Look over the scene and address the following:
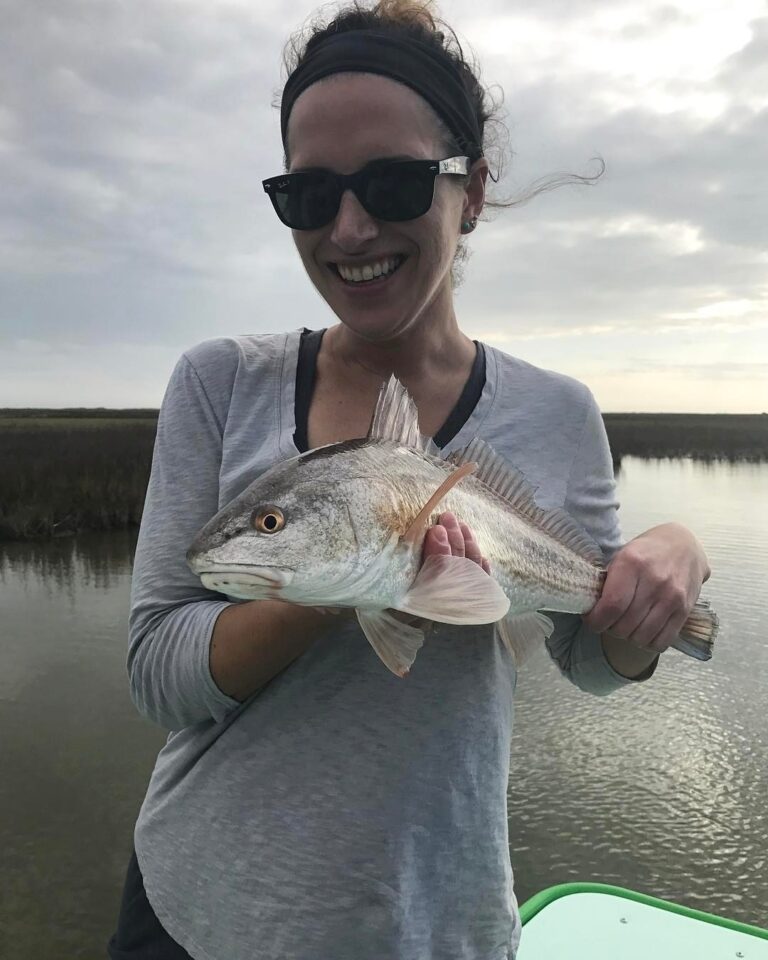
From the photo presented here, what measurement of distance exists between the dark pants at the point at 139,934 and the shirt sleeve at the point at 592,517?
4.21 ft

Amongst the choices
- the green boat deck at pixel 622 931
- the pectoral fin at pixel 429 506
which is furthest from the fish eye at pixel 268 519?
the green boat deck at pixel 622 931

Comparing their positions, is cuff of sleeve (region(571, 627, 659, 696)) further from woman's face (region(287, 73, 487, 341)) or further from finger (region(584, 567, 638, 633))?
woman's face (region(287, 73, 487, 341))

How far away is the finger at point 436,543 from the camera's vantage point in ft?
5.31

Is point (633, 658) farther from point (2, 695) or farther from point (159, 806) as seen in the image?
point (2, 695)

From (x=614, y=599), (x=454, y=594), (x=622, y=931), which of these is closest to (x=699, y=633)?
(x=614, y=599)

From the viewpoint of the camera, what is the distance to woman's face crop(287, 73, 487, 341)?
5.85 ft

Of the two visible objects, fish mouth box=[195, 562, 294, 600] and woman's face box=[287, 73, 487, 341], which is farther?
woman's face box=[287, 73, 487, 341]

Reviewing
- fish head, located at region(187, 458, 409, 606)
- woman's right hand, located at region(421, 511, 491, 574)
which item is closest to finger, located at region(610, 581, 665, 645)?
woman's right hand, located at region(421, 511, 491, 574)

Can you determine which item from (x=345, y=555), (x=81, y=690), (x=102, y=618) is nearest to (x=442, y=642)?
(x=345, y=555)

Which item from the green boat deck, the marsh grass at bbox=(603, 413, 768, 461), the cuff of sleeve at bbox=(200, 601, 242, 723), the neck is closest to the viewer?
the cuff of sleeve at bbox=(200, 601, 242, 723)

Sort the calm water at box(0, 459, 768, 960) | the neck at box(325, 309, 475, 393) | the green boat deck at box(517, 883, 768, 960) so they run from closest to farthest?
the neck at box(325, 309, 475, 393), the green boat deck at box(517, 883, 768, 960), the calm water at box(0, 459, 768, 960)

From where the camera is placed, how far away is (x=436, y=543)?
163 centimetres

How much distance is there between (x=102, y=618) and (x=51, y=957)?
22.2 feet

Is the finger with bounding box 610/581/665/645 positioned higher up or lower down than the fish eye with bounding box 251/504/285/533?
lower down
